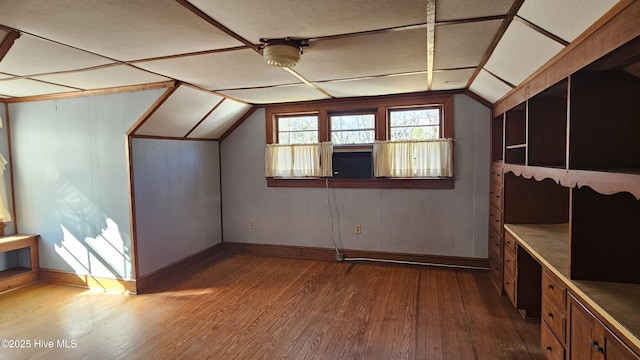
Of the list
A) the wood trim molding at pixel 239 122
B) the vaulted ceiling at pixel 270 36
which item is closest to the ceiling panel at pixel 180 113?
the vaulted ceiling at pixel 270 36

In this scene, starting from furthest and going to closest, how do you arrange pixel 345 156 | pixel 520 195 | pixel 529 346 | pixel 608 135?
pixel 345 156, pixel 520 195, pixel 529 346, pixel 608 135

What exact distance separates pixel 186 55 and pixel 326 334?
2.49 meters

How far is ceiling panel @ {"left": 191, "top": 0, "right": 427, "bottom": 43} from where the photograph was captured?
5.60ft

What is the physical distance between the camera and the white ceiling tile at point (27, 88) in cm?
319

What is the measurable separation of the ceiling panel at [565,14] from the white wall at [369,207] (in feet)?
8.00

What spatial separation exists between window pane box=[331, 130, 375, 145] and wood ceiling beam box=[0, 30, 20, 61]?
3379 millimetres

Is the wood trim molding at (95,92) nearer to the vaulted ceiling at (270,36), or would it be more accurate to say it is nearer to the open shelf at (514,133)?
the vaulted ceiling at (270,36)

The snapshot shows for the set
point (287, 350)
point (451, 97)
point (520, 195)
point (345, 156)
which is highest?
point (451, 97)

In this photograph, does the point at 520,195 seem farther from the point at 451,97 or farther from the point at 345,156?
the point at 345,156

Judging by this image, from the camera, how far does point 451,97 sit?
413 centimetres

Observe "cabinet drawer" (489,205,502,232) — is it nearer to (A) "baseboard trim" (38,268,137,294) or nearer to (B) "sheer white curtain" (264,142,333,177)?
(B) "sheer white curtain" (264,142,333,177)

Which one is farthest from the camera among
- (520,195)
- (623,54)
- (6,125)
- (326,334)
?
(6,125)

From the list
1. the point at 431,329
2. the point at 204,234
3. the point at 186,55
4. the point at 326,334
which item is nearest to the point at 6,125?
the point at 204,234

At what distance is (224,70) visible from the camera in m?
2.97
